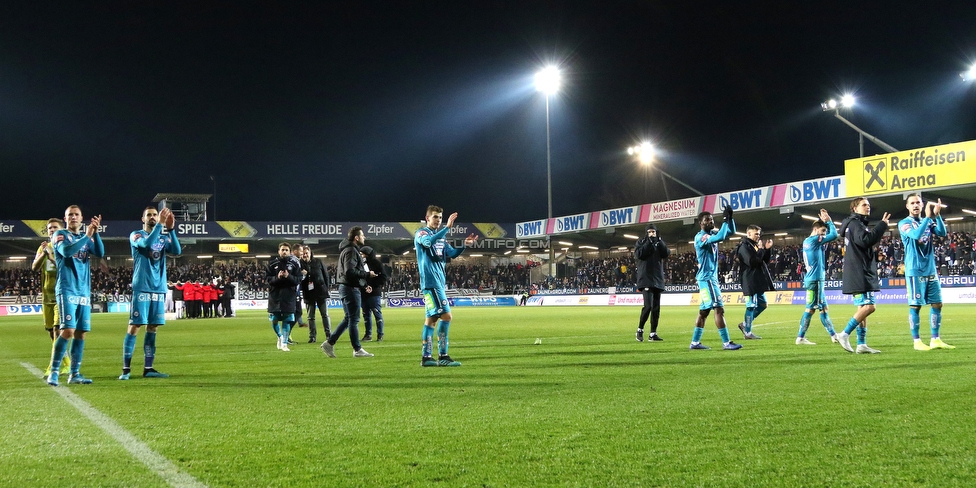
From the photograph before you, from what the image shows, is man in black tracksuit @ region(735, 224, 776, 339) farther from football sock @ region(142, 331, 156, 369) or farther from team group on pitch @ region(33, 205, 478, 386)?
football sock @ region(142, 331, 156, 369)

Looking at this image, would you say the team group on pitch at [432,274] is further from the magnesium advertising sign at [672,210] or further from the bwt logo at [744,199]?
the magnesium advertising sign at [672,210]

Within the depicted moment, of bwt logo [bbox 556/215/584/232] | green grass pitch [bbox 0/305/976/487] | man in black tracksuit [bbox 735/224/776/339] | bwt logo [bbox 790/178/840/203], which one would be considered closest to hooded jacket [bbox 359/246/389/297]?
green grass pitch [bbox 0/305/976/487]

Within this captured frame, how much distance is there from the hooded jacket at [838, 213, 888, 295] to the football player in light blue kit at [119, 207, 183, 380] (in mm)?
8310

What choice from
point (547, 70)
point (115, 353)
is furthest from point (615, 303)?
point (115, 353)

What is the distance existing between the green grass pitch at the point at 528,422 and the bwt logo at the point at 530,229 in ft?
137

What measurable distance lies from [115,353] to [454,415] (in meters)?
9.60

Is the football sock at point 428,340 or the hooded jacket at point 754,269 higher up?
the hooded jacket at point 754,269

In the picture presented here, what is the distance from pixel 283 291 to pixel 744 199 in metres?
29.2

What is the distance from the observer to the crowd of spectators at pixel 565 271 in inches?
1403

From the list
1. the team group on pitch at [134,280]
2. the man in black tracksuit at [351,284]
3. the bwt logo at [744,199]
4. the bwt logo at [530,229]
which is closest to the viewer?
the team group on pitch at [134,280]

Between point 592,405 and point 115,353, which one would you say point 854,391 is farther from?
point 115,353

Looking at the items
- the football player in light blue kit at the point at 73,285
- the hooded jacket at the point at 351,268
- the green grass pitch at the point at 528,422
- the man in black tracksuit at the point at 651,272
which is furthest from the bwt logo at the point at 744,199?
the football player in light blue kit at the point at 73,285

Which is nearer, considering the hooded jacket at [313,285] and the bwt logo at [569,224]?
the hooded jacket at [313,285]

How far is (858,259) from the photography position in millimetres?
9656
